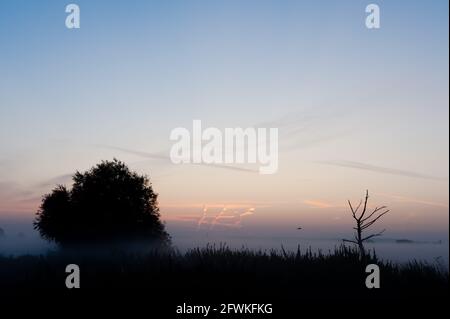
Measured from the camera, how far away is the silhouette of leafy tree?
42281 mm

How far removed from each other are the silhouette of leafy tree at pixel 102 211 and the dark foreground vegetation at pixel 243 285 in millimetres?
22243

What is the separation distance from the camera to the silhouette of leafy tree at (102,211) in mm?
42281

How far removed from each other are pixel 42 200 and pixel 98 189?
223 inches

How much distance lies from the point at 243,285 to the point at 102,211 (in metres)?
29.2

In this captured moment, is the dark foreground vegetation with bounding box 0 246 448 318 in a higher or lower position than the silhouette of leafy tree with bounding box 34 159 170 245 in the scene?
lower

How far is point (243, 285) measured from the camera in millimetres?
15781

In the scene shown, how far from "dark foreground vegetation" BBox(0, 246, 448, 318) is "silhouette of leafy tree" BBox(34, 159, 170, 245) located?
22243mm

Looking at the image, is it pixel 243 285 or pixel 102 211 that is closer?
pixel 243 285

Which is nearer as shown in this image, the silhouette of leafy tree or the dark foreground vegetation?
the dark foreground vegetation

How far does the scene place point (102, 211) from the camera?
42.7 metres

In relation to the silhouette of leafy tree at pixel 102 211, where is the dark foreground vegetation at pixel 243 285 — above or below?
below

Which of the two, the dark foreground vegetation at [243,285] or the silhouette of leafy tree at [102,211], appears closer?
the dark foreground vegetation at [243,285]
